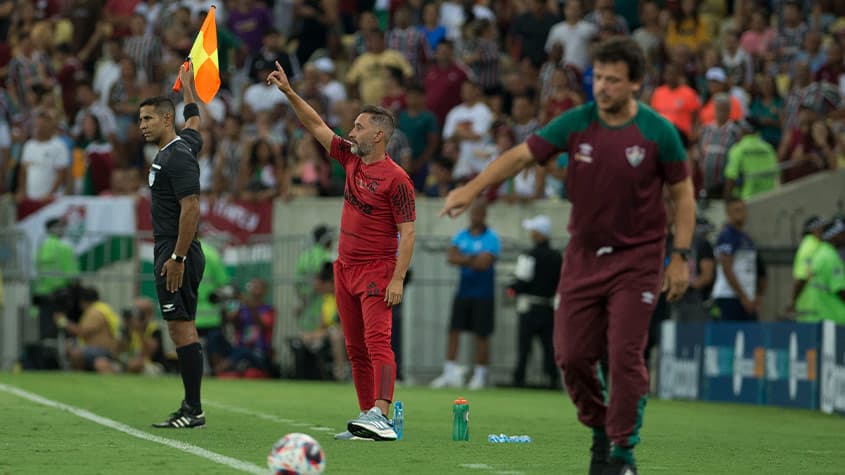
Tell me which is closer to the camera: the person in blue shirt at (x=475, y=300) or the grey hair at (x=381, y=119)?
the grey hair at (x=381, y=119)

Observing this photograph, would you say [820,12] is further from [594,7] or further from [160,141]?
[160,141]

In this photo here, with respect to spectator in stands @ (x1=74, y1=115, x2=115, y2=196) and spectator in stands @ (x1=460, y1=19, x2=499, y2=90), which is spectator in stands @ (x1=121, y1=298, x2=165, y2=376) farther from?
spectator in stands @ (x1=460, y1=19, x2=499, y2=90)

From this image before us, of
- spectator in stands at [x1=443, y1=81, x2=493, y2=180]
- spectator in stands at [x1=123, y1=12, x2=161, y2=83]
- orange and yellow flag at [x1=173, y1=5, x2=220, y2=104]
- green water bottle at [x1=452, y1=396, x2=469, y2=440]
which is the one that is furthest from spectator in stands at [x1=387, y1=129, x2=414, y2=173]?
green water bottle at [x1=452, y1=396, x2=469, y2=440]

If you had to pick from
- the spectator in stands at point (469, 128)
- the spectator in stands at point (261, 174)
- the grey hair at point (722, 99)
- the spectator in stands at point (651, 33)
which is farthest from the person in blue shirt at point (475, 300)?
the spectator in stands at point (651, 33)

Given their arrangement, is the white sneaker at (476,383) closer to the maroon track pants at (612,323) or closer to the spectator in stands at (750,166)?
the spectator in stands at (750,166)

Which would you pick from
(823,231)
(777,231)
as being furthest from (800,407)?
(777,231)

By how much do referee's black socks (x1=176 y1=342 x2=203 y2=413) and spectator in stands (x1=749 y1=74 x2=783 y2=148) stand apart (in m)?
13.2

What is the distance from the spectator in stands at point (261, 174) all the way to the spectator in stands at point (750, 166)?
6.49 meters

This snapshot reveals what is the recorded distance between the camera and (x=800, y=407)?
17.5m

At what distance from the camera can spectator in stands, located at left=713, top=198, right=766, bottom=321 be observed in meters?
20.1

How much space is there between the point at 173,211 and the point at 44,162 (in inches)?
555

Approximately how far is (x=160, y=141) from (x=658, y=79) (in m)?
14.0

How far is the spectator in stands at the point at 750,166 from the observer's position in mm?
22234

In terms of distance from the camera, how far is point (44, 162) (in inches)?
991
